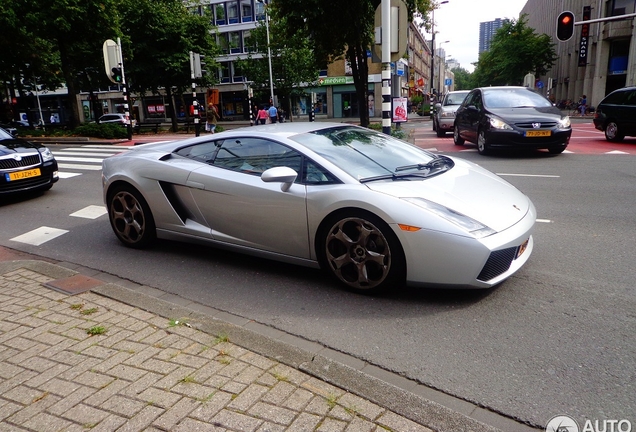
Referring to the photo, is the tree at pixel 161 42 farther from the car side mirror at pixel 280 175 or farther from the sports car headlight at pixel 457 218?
the sports car headlight at pixel 457 218

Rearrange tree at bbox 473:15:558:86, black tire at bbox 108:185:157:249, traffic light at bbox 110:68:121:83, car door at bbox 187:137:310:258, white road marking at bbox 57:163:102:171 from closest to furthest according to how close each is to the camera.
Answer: car door at bbox 187:137:310:258, black tire at bbox 108:185:157:249, white road marking at bbox 57:163:102:171, traffic light at bbox 110:68:121:83, tree at bbox 473:15:558:86

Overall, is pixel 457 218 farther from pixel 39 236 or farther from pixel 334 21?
pixel 334 21

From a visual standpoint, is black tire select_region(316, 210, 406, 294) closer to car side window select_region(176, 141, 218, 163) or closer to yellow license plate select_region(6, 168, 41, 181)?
car side window select_region(176, 141, 218, 163)

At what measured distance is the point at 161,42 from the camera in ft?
96.4

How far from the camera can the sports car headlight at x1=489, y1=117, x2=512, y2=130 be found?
10997 millimetres

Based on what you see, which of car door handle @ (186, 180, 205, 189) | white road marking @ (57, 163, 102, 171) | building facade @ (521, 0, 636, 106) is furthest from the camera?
building facade @ (521, 0, 636, 106)

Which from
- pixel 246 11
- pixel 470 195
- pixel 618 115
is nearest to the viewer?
pixel 470 195

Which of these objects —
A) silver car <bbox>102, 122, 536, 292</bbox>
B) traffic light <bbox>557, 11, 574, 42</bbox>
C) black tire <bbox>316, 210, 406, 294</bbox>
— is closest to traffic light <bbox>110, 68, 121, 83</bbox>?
silver car <bbox>102, 122, 536, 292</bbox>

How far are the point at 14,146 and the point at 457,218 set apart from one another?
28.2ft

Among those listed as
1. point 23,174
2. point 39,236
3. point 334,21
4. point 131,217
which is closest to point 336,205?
point 131,217

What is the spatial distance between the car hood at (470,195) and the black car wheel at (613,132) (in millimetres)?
12192

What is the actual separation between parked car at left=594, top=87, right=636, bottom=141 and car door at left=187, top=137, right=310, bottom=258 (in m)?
13.0

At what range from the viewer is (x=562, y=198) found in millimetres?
7090

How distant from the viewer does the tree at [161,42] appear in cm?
2862
